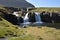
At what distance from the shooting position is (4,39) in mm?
20953

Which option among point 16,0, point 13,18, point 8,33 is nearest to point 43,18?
point 13,18

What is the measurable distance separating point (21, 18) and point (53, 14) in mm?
24184

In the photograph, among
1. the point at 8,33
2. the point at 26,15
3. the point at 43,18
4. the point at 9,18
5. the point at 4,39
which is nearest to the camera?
the point at 4,39

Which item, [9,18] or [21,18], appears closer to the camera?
[9,18]

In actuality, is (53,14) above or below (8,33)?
below

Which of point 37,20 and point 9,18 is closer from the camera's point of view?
point 9,18

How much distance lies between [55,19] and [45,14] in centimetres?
534

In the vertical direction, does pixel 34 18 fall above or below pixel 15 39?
below

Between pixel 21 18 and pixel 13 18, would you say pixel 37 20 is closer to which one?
pixel 21 18

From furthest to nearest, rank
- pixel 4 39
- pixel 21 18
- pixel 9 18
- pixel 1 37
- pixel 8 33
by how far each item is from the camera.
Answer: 1. pixel 21 18
2. pixel 9 18
3. pixel 8 33
4. pixel 1 37
5. pixel 4 39

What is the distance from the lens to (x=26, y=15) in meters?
95.8

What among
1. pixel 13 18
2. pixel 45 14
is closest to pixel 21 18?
pixel 13 18

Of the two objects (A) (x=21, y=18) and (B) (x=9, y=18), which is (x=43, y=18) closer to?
(A) (x=21, y=18)

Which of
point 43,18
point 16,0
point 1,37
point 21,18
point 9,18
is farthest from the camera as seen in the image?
point 16,0
